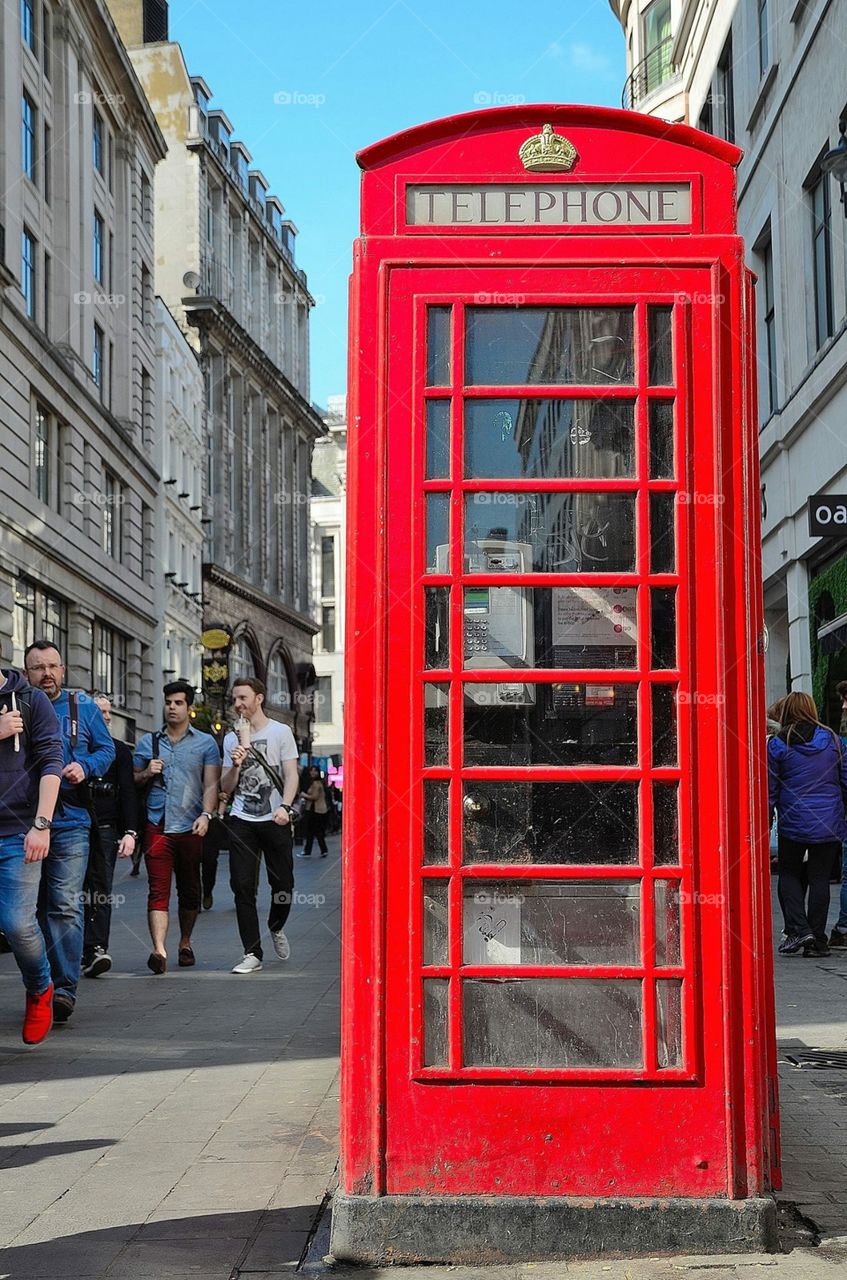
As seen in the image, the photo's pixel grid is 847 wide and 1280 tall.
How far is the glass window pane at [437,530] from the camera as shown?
178 inches

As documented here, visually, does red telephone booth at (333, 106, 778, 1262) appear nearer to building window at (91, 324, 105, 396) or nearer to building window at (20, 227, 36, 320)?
building window at (20, 227, 36, 320)

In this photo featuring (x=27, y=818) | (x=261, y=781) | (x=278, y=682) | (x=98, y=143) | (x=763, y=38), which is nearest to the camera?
(x=27, y=818)

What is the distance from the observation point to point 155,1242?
461 centimetres

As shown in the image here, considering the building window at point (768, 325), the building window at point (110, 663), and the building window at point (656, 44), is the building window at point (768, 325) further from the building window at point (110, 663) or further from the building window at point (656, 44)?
the building window at point (110, 663)

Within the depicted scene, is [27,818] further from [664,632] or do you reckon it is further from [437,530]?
[664,632]

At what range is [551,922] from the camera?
448cm

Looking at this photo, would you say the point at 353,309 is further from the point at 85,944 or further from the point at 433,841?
the point at 85,944

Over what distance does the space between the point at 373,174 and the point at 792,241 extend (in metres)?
16.0

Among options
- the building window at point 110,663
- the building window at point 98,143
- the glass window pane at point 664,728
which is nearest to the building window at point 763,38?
the glass window pane at point 664,728

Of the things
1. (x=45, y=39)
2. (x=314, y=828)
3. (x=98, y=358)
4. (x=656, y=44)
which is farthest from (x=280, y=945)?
(x=98, y=358)

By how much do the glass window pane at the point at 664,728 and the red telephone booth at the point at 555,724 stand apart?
0.01 meters

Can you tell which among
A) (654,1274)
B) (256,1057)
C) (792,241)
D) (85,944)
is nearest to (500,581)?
(654,1274)

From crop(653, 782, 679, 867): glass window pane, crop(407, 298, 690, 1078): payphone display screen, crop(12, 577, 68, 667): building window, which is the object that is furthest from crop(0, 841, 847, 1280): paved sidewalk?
crop(12, 577, 68, 667): building window

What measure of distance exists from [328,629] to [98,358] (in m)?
53.4
